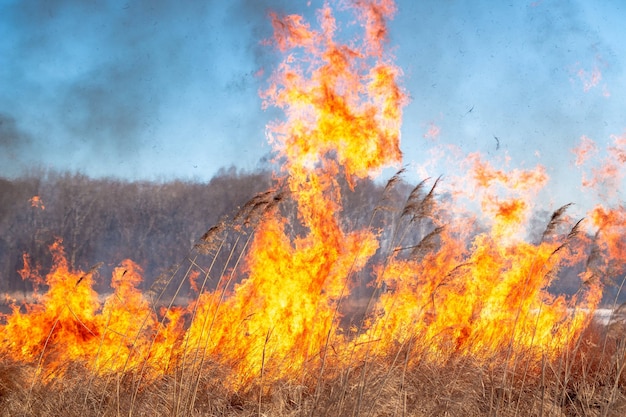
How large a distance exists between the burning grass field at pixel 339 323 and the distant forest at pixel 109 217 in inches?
715

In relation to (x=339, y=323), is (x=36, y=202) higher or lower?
higher

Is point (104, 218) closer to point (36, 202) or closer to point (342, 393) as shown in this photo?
point (36, 202)

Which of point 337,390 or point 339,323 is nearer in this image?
point 337,390

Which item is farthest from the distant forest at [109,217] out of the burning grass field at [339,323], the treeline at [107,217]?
the burning grass field at [339,323]

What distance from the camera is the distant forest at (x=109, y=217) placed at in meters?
29.5

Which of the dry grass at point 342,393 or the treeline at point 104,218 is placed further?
the treeline at point 104,218

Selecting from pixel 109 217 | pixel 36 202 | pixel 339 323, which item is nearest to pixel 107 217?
pixel 109 217

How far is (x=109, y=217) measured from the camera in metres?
31.7

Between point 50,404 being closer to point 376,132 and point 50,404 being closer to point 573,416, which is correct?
point 573,416

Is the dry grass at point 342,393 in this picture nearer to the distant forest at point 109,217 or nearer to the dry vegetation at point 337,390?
the dry vegetation at point 337,390

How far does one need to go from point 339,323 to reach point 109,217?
2776 centimetres

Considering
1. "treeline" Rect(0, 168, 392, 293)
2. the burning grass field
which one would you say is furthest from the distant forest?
the burning grass field

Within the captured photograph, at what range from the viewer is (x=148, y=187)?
32500mm

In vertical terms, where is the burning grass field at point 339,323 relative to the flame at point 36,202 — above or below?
below
